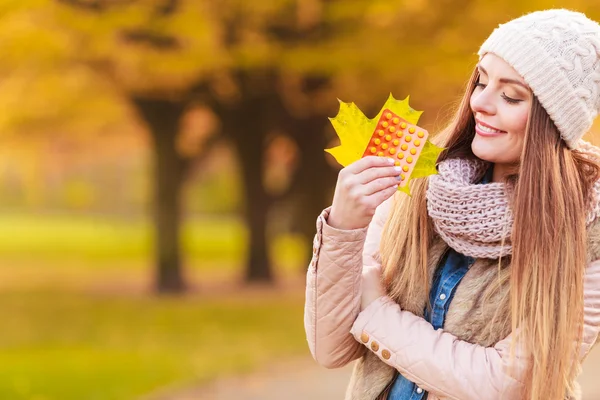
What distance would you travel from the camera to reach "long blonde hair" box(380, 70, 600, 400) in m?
2.25

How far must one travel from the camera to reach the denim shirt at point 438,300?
2.41 m

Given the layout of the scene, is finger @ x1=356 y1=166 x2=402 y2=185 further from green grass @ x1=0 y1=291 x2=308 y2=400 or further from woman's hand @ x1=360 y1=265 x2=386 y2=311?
green grass @ x1=0 y1=291 x2=308 y2=400

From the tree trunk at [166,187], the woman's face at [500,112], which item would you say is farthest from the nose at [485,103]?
the tree trunk at [166,187]

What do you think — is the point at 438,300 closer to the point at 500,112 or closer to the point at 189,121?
the point at 500,112

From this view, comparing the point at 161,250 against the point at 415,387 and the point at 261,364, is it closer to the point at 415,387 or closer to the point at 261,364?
the point at 261,364

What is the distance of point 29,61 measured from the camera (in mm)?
11297

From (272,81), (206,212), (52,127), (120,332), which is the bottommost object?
(206,212)

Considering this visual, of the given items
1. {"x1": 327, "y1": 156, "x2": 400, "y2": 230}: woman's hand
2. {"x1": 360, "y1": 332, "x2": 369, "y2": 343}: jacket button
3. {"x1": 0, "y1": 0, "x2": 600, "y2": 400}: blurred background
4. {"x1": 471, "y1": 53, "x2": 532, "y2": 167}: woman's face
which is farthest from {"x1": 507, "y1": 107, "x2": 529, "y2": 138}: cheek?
{"x1": 0, "y1": 0, "x2": 600, "y2": 400}: blurred background

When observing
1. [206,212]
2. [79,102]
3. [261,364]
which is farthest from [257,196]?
[206,212]

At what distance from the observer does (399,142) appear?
235cm

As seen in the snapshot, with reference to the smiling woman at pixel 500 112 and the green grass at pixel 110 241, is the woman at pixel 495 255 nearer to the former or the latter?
the smiling woman at pixel 500 112

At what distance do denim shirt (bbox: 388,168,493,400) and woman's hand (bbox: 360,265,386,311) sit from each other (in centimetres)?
13

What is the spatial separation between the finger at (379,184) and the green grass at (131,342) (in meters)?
5.58

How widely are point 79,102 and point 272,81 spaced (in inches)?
118
